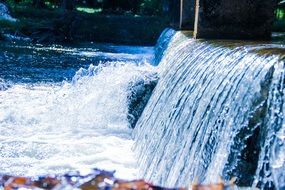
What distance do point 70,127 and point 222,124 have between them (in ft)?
13.9

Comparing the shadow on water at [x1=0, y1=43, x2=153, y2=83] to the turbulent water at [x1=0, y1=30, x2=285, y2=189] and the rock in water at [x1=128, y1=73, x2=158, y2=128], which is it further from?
the rock in water at [x1=128, y1=73, x2=158, y2=128]

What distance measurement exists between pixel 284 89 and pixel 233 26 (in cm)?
431

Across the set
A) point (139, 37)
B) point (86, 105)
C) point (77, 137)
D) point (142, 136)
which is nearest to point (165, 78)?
point (142, 136)

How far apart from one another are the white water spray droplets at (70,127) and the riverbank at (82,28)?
1315 cm

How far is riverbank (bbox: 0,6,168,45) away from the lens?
23.9 metres

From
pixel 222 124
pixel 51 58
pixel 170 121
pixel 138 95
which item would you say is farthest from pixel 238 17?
pixel 51 58

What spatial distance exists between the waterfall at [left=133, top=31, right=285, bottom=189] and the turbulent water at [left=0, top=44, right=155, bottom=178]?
715mm

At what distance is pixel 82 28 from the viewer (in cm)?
2727

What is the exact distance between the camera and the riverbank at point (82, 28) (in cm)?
2394

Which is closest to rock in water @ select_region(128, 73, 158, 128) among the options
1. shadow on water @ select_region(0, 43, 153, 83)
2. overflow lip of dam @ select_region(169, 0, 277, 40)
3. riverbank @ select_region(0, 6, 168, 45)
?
overflow lip of dam @ select_region(169, 0, 277, 40)

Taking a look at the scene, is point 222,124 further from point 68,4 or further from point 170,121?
point 68,4

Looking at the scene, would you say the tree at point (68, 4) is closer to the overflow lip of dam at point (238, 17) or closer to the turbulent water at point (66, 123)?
the turbulent water at point (66, 123)

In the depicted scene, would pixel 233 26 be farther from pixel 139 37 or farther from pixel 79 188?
pixel 139 37

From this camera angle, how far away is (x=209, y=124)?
14.9ft
